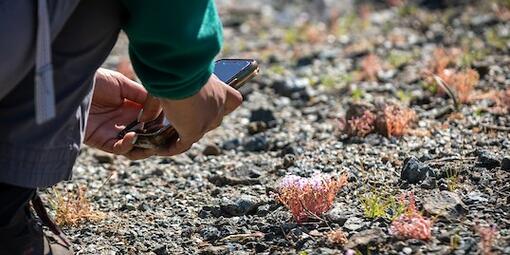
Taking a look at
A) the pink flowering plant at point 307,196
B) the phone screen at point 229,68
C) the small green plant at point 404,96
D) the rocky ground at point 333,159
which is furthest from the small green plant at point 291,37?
the phone screen at point 229,68

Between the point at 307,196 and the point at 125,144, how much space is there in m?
0.75

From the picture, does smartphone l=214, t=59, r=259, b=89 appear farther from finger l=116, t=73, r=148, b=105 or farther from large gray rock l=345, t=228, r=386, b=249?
large gray rock l=345, t=228, r=386, b=249

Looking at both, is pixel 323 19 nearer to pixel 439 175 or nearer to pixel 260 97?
pixel 260 97

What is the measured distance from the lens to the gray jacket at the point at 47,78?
283 centimetres

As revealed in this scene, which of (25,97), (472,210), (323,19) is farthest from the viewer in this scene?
(323,19)

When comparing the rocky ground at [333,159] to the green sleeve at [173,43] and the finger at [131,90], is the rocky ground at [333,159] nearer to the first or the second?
the finger at [131,90]

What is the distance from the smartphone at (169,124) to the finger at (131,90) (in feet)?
0.54

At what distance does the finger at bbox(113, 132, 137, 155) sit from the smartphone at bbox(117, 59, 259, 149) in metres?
0.02

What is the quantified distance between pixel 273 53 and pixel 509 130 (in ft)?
10.3

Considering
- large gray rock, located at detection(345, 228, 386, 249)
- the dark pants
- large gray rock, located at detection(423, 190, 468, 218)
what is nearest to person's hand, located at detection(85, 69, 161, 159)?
the dark pants

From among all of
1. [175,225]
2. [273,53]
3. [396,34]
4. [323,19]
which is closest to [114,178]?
[175,225]

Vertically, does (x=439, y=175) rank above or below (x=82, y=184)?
above

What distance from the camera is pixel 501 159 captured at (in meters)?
4.32

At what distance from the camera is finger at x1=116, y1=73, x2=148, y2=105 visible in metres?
3.90
